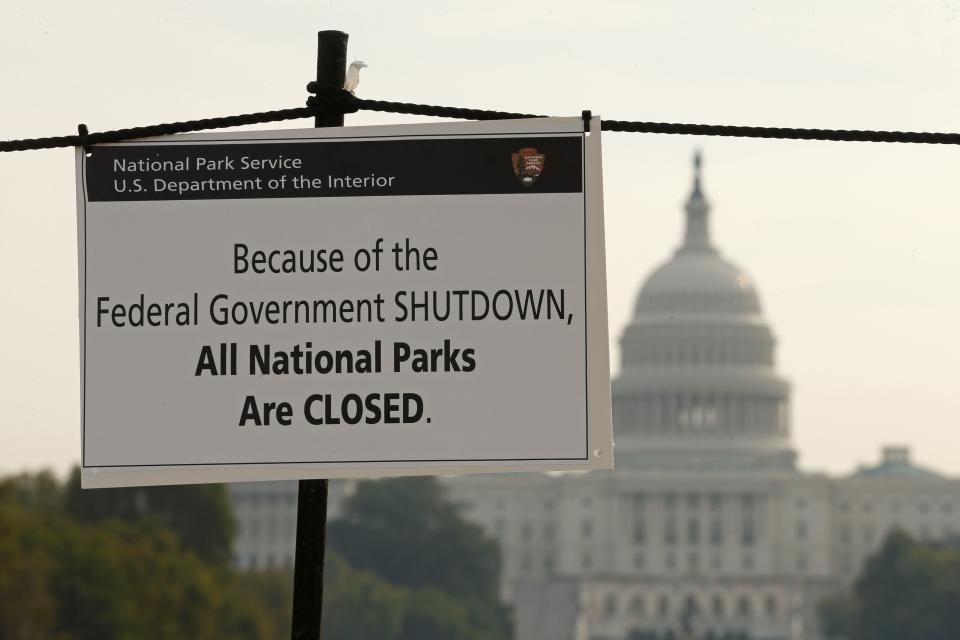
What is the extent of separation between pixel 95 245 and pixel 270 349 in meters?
0.66

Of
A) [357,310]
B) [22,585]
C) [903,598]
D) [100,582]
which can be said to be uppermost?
[903,598]

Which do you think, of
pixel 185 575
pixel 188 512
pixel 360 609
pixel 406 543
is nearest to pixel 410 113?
pixel 185 575

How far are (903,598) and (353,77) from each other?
16485 cm

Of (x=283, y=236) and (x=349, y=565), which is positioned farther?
(x=349, y=565)

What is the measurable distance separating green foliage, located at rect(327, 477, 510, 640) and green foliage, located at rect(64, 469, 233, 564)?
50.1 m

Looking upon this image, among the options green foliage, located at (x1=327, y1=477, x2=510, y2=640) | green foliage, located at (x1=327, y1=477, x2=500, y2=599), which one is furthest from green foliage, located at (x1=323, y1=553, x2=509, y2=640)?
green foliage, located at (x1=327, y1=477, x2=500, y2=599)

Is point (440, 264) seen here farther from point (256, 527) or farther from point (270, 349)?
point (256, 527)

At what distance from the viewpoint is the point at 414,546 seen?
169 metres

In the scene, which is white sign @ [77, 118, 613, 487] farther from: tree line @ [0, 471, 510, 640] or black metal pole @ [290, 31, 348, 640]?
tree line @ [0, 471, 510, 640]

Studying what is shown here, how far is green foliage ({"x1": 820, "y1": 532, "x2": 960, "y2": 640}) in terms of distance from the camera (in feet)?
544

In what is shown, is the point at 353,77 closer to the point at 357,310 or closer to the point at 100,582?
the point at 357,310

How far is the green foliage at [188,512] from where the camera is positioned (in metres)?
107

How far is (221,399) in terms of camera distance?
8336 millimetres

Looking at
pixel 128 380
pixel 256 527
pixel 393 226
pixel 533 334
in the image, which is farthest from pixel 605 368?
pixel 256 527
